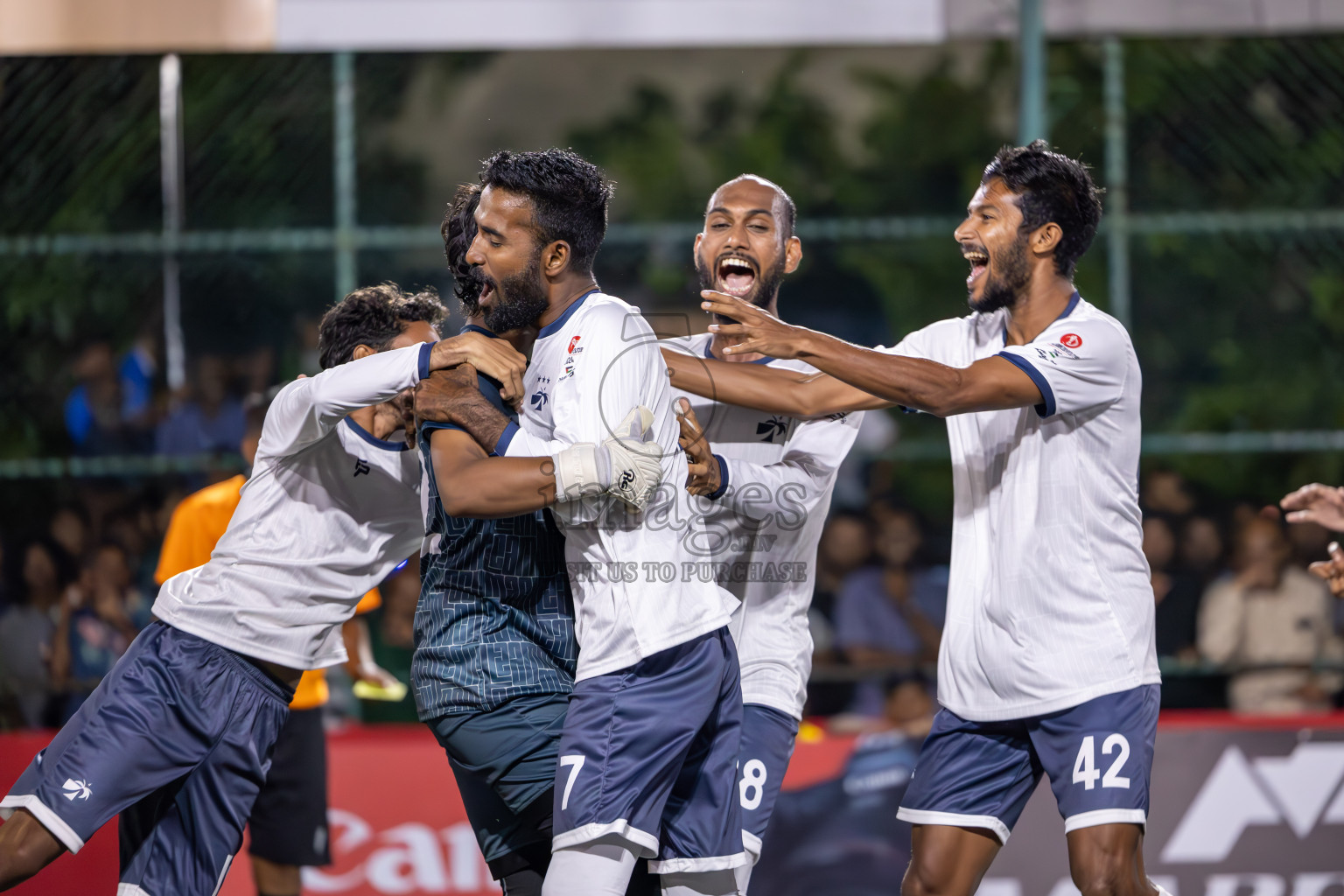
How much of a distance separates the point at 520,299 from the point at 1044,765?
193 centimetres

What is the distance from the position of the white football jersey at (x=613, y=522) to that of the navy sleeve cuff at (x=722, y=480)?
0.66 meters

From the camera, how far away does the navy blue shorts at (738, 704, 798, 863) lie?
4.06 m

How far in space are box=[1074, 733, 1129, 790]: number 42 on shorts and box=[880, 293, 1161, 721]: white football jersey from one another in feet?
0.40

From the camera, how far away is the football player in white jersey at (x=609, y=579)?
3.16m

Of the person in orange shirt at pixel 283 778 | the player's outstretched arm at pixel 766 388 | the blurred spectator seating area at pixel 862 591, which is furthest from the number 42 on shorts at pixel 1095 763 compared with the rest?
the blurred spectator seating area at pixel 862 591

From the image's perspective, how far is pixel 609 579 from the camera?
326 cm

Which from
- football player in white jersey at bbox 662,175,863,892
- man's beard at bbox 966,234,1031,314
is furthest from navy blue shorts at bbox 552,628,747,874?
man's beard at bbox 966,234,1031,314

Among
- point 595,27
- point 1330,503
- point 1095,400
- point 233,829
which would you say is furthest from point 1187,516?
point 233,829

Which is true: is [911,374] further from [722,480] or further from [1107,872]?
[1107,872]

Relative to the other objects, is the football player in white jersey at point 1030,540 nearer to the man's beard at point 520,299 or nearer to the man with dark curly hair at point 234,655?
the man's beard at point 520,299

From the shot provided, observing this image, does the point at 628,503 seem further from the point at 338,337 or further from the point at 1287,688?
the point at 1287,688

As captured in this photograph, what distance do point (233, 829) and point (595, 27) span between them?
6.78m

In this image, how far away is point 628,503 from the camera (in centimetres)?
321

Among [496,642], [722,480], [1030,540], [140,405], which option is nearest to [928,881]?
[1030,540]
